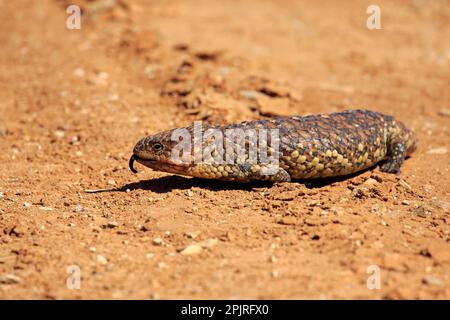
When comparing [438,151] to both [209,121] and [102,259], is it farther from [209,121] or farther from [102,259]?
[102,259]

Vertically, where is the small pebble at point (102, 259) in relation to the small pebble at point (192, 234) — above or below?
below

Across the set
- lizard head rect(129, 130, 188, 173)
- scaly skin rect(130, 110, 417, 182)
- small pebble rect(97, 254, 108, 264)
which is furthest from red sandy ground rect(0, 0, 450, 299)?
lizard head rect(129, 130, 188, 173)

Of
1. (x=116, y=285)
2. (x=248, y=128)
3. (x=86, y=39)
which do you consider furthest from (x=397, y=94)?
(x=116, y=285)

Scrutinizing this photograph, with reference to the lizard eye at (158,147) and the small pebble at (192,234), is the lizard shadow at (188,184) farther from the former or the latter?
the small pebble at (192,234)

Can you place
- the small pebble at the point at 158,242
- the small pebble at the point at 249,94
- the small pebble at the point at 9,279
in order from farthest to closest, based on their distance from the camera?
the small pebble at the point at 249,94 → the small pebble at the point at 158,242 → the small pebble at the point at 9,279

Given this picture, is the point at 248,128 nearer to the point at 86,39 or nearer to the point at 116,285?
the point at 116,285

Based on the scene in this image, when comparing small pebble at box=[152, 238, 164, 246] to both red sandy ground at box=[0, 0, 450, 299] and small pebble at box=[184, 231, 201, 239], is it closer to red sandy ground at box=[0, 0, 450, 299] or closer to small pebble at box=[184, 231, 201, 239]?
red sandy ground at box=[0, 0, 450, 299]

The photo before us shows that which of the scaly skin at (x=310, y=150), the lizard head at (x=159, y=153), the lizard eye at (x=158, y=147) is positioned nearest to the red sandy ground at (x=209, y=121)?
the scaly skin at (x=310, y=150)
